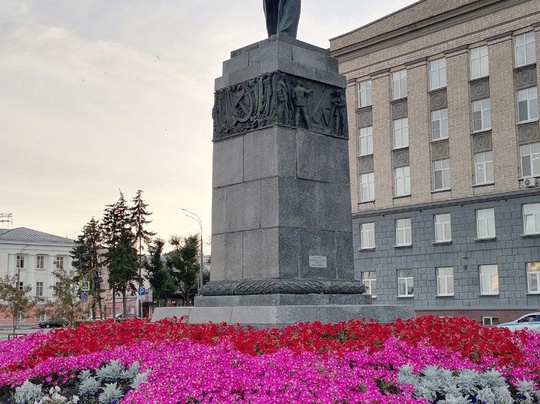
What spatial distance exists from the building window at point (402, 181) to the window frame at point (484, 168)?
4.86 meters

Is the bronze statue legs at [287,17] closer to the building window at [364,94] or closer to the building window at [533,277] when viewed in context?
the building window at [533,277]

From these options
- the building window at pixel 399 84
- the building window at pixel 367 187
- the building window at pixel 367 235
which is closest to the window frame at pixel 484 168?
the building window at pixel 399 84

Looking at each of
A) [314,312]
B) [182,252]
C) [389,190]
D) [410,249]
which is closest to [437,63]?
[389,190]

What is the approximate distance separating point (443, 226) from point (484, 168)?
14.5 feet

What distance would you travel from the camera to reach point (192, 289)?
230ft

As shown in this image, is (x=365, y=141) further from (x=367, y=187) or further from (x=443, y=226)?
(x=443, y=226)

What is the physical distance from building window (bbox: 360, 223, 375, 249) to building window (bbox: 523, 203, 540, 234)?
434 inches

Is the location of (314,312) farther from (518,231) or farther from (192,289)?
(192,289)

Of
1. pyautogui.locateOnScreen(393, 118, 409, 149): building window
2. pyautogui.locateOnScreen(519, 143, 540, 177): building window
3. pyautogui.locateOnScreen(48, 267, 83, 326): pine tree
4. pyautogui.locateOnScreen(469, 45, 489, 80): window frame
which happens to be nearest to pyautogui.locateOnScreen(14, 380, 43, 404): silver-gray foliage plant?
pyautogui.locateOnScreen(48, 267, 83, 326): pine tree

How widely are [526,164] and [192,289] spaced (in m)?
38.3

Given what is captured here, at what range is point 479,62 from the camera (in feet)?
142

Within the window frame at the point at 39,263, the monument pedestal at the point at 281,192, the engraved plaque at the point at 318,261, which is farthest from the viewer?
the window frame at the point at 39,263

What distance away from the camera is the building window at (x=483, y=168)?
42156 mm

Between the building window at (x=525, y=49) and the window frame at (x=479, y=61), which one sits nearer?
the building window at (x=525, y=49)
